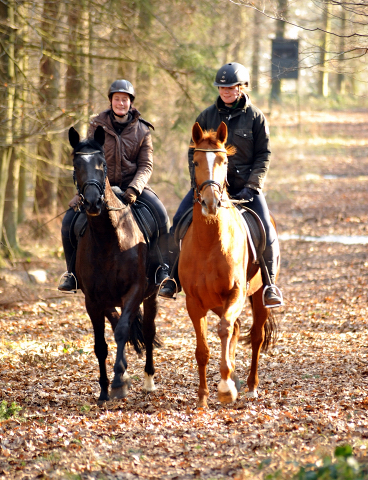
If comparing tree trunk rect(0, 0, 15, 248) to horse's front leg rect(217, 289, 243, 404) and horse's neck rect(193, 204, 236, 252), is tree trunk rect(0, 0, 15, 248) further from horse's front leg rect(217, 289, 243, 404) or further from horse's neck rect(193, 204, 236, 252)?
horse's front leg rect(217, 289, 243, 404)

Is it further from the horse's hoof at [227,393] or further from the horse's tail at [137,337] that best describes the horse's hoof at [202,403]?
the horse's tail at [137,337]

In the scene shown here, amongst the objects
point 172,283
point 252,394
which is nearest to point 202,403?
point 252,394

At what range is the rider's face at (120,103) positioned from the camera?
750 centimetres

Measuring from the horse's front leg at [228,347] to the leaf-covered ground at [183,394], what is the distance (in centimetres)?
31

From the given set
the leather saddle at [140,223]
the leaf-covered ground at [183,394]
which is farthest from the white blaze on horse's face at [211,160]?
the leaf-covered ground at [183,394]

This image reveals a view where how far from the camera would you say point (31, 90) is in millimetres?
11883

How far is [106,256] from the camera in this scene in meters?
6.88

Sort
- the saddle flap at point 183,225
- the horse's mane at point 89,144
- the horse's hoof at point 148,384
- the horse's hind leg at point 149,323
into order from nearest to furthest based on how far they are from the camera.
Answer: the horse's mane at point 89,144 → the saddle flap at point 183,225 → the horse's hoof at point 148,384 → the horse's hind leg at point 149,323

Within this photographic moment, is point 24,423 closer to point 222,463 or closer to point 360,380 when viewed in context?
point 222,463

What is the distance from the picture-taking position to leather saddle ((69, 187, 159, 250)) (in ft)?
24.4

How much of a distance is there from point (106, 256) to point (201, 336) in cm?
142

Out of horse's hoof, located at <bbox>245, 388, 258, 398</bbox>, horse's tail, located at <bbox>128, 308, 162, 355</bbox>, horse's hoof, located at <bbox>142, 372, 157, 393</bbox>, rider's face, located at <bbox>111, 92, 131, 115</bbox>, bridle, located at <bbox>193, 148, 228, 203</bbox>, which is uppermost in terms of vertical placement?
rider's face, located at <bbox>111, 92, 131, 115</bbox>

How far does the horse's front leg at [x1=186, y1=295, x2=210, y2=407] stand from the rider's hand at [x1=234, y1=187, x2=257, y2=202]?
144 centimetres

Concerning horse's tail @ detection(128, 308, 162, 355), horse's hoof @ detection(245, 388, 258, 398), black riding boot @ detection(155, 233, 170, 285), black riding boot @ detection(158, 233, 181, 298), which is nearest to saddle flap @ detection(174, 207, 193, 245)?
black riding boot @ detection(158, 233, 181, 298)
